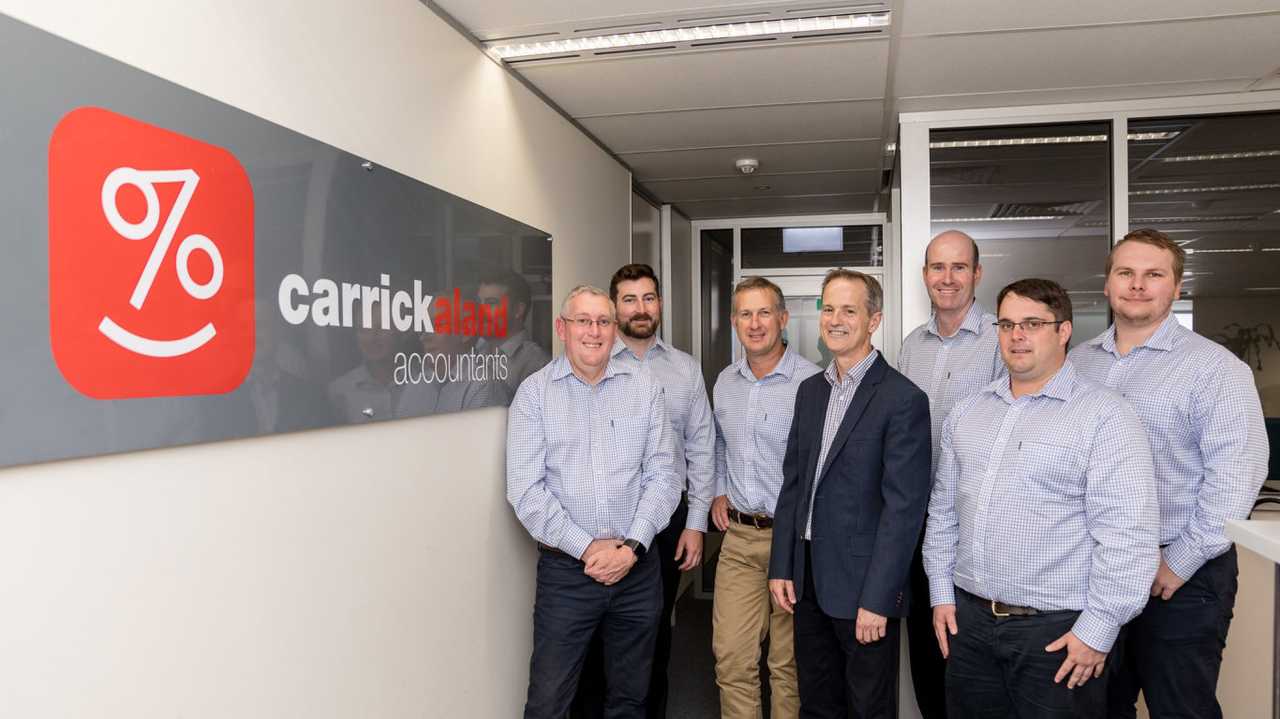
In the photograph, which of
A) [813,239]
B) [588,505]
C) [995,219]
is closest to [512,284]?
[588,505]

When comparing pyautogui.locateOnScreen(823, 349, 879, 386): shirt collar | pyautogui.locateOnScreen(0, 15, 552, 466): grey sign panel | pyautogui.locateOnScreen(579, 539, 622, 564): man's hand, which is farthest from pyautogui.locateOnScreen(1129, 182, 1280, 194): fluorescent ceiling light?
pyautogui.locateOnScreen(0, 15, 552, 466): grey sign panel

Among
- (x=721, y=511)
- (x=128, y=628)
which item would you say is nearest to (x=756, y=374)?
(x=721, y=511)

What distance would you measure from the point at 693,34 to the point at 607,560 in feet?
5.88

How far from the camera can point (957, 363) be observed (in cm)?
305

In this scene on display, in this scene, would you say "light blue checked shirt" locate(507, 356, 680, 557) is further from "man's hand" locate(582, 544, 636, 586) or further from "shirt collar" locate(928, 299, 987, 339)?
"shirt collar" locate(928, 299, 987, 339)

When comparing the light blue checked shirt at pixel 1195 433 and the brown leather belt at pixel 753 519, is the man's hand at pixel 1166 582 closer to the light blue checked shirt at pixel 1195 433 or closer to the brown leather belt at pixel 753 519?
the light blue checked shirt at pixel 1195 433

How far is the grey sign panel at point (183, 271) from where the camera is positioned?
1.24m

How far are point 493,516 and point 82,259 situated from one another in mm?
Answer: 1755

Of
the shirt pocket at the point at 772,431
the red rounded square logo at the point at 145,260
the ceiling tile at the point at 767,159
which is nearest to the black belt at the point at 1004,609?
the shirt pocket at the point at 772,431

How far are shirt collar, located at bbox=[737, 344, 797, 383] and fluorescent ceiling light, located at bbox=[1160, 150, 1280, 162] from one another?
202 centimetres

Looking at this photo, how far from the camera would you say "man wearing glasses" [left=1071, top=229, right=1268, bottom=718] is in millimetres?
2211

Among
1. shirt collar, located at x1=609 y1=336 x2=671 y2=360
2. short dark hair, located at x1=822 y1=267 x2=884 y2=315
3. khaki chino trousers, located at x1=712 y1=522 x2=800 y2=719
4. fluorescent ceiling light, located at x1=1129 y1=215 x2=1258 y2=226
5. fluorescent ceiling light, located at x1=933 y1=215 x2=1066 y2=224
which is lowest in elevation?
khaki chino trousers, located at x1=712 y1=522 x2=800 y2=719

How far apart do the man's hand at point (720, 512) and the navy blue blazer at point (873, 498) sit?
2.23 ft

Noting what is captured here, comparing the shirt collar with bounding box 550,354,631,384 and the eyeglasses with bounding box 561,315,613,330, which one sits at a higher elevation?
the eyeglasses with bounding box 561,315,613,330
